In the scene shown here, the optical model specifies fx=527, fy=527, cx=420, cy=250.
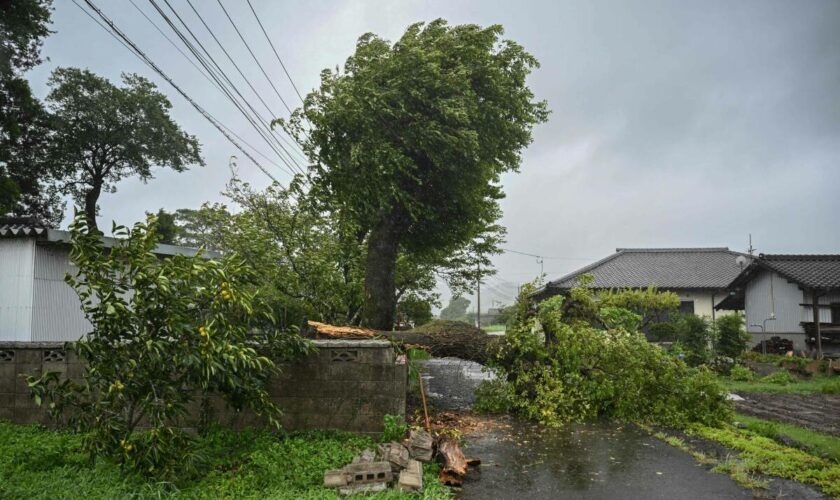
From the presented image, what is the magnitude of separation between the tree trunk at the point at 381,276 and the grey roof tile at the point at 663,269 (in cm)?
1561

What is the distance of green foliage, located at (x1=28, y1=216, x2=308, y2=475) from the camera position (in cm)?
487

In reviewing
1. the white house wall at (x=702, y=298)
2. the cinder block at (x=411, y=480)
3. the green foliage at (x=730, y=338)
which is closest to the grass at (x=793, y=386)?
the green foliage at (x=730, y=338)

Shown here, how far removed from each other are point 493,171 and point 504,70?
2.67m

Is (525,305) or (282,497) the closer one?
(282,497)

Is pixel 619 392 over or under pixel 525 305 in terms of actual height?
under

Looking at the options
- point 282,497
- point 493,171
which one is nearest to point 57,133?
point 493,171

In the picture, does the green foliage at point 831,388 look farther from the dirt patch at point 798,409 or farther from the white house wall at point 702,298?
the white house wall at point 702,298

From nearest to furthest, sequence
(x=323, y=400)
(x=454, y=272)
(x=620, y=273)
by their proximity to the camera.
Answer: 1. (x=323, y=400)
2. (x=454, y=272)
3. (x=620, y=273)

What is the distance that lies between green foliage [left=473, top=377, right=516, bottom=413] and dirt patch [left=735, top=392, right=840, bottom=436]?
4.19 metres

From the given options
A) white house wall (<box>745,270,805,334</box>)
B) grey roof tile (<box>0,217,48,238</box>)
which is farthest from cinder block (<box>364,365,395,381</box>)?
white house wall (<box>745,270,805,334</box>)

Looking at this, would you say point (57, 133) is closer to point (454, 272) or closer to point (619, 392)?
point (454, 272)

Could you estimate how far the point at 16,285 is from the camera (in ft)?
38.3

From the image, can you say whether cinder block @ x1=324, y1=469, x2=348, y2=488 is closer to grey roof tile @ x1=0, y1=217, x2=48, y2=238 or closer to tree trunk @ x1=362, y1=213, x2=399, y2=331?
tree trunk @ x1=362, y1=213, x2=399, y2=331

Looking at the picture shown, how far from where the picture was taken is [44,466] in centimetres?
524
